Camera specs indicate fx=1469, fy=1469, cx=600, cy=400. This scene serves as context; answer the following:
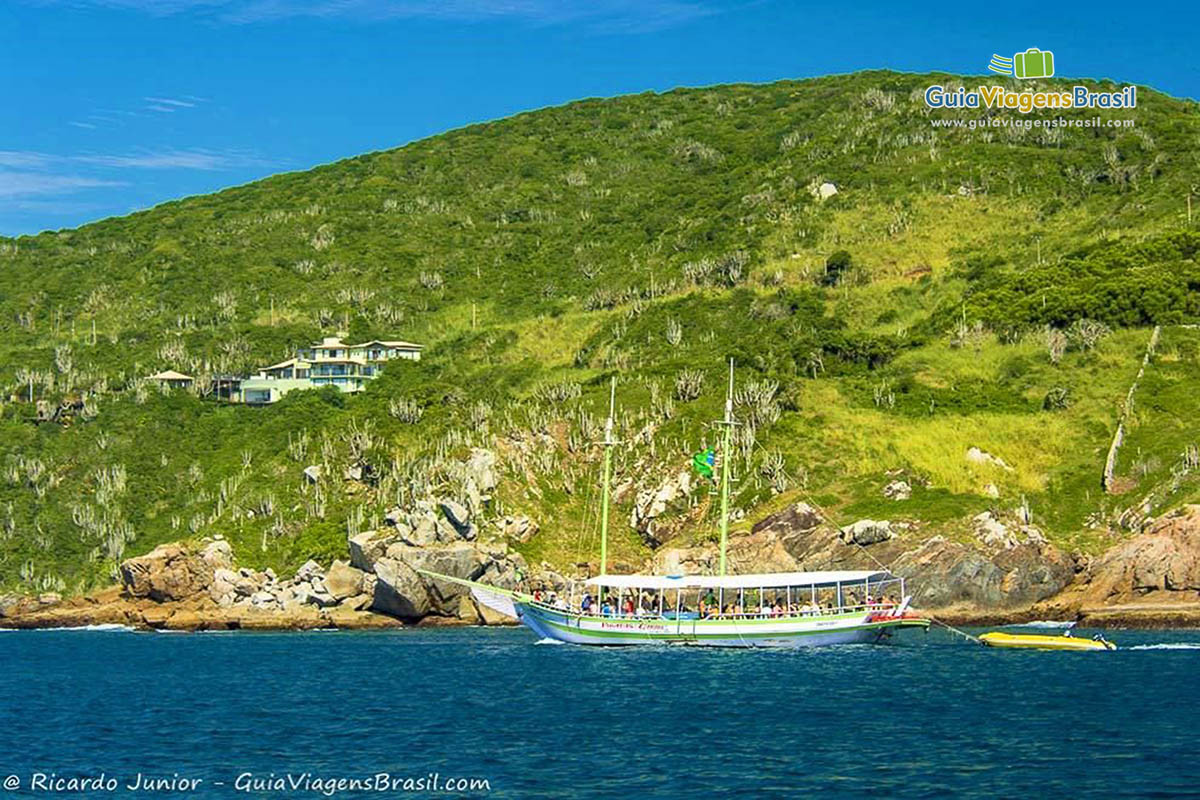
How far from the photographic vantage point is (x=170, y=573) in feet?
357

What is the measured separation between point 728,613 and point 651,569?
19397mm

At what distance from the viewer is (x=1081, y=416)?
109 meters

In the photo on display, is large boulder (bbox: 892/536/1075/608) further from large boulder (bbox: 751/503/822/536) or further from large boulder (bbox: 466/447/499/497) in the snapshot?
large boulder (bbox: 466/447/499/497)

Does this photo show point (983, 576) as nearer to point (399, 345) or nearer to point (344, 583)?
point (344, 583)

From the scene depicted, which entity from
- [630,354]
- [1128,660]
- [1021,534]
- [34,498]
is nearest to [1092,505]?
[1021,534]

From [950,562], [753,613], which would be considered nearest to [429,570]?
[753,613]

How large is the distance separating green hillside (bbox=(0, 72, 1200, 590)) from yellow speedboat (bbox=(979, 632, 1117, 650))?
1811 centimetres

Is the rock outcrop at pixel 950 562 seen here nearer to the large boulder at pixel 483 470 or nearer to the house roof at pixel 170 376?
the large boulder at pixel 483 470

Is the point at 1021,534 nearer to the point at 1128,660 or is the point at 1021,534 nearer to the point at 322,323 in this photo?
the point at 1128,660

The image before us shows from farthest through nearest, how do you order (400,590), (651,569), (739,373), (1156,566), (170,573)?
1. (739,373)
2. (170,573)
3. (651,569)
4. (400,590)
5. (1156,566)

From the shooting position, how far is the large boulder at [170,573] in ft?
357

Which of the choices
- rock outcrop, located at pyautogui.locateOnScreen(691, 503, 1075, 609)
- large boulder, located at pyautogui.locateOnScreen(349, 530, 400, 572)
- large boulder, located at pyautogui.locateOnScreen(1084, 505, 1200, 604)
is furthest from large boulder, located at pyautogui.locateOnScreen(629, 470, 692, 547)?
large boulder, located at pyautogui.locateOnScreen(1084, 505, 1200, 604)

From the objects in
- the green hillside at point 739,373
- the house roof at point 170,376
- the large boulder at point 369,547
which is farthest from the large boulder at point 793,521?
the house roof at point 170,376

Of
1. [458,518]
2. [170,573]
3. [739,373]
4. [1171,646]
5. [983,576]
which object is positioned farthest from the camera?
[739,373]
